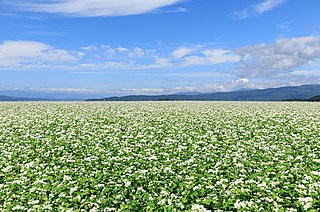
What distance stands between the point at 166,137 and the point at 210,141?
2.88 metres

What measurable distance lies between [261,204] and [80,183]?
7.06 metres

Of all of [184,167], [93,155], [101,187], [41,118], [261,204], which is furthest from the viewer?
[41,118]

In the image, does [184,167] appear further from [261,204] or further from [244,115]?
[244,115]

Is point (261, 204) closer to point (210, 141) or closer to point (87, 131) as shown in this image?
point (210, 141)

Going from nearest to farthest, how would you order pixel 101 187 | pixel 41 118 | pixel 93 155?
1. pixel 101 187
2. pixel 93 155
3. pixel 41 118

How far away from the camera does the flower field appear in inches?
316

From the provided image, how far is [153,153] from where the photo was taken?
12406 millimetres

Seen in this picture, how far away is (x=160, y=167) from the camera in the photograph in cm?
1080

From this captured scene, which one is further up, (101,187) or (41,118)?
(41,118)

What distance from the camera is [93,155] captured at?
12258 mm

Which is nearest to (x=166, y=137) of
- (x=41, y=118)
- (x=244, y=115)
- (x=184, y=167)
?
(x=184, y=167)

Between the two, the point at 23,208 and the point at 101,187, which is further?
the point at 101,187

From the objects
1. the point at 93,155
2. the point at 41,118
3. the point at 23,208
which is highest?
the point at 41,118

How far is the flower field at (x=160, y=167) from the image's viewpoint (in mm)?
8031
